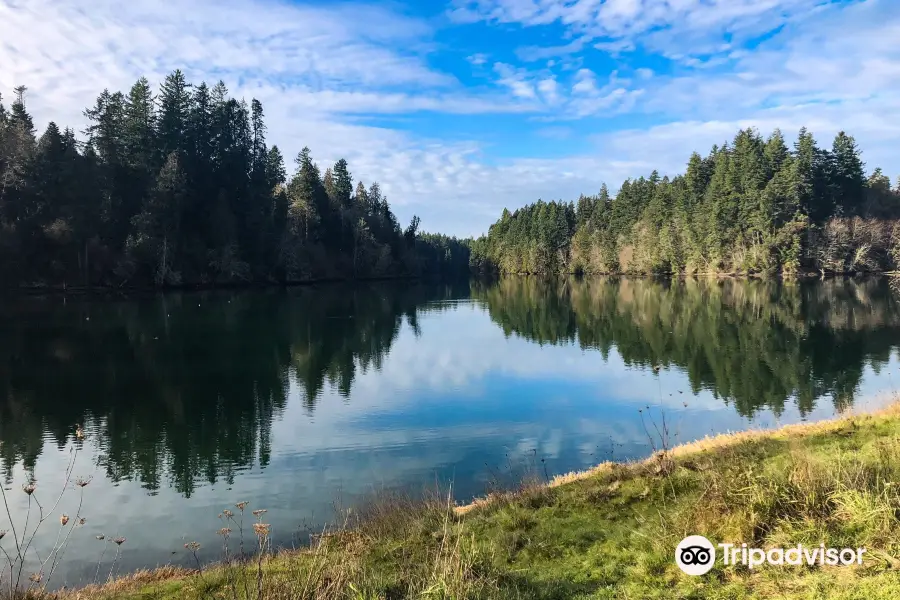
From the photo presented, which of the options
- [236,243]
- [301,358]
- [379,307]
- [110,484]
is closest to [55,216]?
[236,243]

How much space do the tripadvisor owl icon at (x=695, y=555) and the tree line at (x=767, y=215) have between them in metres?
93.6

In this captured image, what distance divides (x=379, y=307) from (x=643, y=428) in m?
45.2

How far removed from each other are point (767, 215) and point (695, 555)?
94318mm

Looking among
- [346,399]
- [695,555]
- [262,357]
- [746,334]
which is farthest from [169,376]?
[746,334]

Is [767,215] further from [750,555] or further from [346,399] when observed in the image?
[750,555]

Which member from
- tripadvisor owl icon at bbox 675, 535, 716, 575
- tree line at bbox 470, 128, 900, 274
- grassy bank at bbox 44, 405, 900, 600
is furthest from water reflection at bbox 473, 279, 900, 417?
tree line at bbox 470, 128, 900, 274

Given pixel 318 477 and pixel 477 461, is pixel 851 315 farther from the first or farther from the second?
pixel 318 477

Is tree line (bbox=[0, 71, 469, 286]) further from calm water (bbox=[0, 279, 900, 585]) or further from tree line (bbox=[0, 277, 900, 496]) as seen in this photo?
calm water (bbox=[0, 279, 900, 585])

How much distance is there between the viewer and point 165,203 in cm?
6956

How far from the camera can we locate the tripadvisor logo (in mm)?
5492

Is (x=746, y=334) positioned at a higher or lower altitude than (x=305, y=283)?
lower

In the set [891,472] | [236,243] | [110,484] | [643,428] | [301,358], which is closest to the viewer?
[891,472]

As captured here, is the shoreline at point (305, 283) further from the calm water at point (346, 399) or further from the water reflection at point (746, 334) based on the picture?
the water reflection at point (746, 334)

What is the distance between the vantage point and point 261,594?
5.38 metres
